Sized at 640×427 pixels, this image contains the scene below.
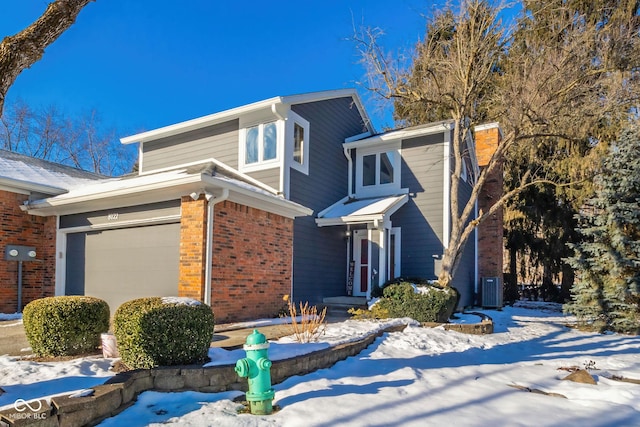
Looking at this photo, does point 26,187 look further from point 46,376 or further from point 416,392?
point 416,392

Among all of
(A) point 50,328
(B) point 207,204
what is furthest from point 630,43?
(A) point 50,328

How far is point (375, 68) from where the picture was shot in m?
12.0

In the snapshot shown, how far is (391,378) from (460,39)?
9.49 meters

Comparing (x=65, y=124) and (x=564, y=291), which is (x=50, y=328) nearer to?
(x=564, y=291)

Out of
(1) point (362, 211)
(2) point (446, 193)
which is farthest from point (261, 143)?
(2) point (446, 193)

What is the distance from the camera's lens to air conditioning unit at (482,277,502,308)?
51.3 feet

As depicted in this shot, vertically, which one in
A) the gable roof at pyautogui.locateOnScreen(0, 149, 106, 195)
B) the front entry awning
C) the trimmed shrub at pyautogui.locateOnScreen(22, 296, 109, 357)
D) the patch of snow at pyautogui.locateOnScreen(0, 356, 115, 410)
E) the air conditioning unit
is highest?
the gable roof at pyautogui.locateOnScreen(0, 149, 106, 195)

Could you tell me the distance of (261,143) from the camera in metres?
11.6

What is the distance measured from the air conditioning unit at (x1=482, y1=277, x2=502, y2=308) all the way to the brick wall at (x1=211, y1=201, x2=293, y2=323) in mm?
8757

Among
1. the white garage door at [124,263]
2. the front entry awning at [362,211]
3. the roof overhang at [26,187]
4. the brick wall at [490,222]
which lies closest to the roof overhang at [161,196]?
the roof overhang at [26,187]

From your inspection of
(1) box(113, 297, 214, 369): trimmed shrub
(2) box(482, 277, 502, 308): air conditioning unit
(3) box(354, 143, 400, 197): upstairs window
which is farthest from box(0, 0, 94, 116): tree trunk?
(2) box(482, 277, 502, 308): air conditioning unit

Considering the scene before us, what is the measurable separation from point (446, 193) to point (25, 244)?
11019mm

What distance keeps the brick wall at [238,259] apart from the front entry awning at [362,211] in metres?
2.05

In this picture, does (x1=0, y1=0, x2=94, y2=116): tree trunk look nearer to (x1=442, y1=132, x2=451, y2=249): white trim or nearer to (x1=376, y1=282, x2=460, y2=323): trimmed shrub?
(x1=376, y1=282, x2=460, y2=323): trimmed shrub
